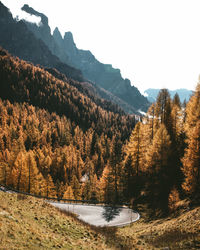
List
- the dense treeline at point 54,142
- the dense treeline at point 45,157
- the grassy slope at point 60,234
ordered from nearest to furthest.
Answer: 1. the grassy slope at point 60,234
2. the dense treeline at point 45,157
3. the dense treeline at point 54,142

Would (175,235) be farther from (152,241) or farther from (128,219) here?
(128,219)

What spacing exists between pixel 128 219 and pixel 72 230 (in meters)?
13.7

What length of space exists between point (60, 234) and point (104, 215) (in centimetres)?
1515

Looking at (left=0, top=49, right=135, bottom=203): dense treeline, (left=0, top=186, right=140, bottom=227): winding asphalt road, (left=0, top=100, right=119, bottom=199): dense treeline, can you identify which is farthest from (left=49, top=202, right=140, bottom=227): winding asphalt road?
(left=0, top=100, right=119, bottom=199): dense treeline

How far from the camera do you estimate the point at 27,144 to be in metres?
100

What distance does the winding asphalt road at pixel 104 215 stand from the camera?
86.2 feet

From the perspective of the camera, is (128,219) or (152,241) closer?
(152,241)

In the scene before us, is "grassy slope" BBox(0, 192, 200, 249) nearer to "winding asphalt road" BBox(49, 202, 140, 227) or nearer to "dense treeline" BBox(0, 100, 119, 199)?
"winding asphalt road" BBox(49, 202, 140, 227)

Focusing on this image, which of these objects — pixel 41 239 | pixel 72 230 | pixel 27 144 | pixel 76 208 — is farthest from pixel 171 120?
pixel 27 144

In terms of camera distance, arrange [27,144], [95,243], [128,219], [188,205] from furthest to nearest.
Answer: [27,144], [128,219], [188,205], [95,243]

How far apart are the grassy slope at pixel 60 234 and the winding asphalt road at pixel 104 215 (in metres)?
7.84

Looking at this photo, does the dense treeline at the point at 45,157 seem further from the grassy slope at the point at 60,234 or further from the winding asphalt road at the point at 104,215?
the grassy slope at the point at 60,234

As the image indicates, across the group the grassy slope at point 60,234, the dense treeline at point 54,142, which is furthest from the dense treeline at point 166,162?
the dense treeline at point 54,142

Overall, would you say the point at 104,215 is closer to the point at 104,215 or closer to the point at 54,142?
the point at 104,215
